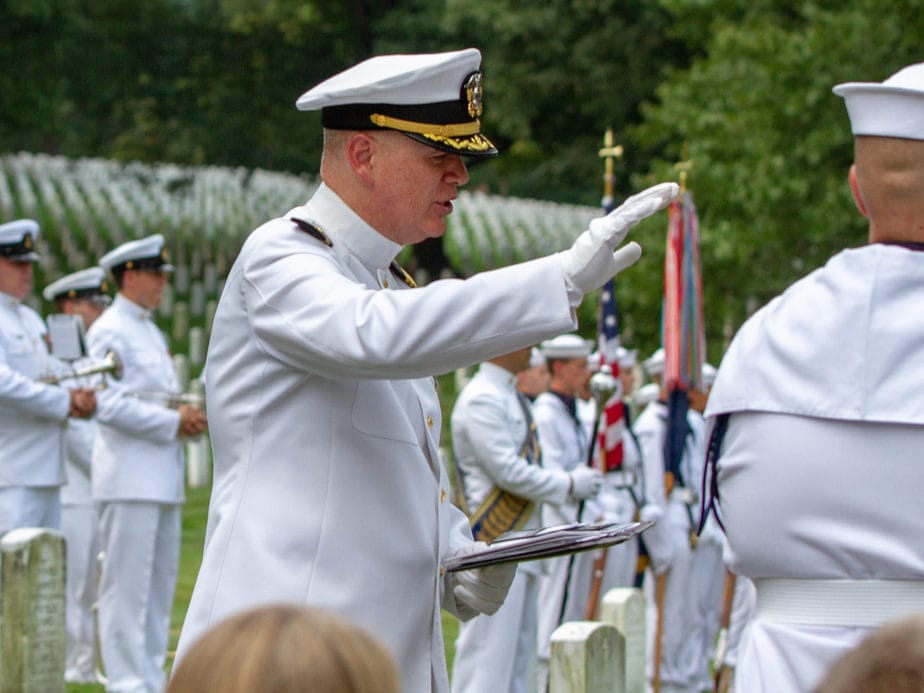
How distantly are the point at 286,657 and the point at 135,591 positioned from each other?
8.20 meters

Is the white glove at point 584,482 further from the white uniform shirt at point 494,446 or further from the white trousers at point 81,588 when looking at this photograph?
the white trousers at point 81,588

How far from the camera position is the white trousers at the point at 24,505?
967 cm

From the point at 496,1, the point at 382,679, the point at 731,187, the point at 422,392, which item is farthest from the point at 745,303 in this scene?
the point at 382,679

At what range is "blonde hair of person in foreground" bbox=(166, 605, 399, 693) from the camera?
208 cm

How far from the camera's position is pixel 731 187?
73.8ft

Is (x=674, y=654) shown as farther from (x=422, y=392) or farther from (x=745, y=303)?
(x=745, y=303)

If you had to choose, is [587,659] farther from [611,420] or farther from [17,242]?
[611,420]

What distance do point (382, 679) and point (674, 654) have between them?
37.5 feet

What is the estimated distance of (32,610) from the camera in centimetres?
794

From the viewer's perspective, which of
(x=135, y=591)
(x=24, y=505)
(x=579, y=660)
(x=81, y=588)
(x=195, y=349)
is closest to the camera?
(x=579, y=660)

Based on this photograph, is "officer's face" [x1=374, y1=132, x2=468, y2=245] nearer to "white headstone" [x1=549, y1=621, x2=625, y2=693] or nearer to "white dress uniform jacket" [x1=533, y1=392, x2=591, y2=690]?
"white headstone" [x1=549, y1=621, x2=625, y2=693]

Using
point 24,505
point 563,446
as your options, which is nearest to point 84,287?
point 24,505

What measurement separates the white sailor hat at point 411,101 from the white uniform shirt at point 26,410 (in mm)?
5590

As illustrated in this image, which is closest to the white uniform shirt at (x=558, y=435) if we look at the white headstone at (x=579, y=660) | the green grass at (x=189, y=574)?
the green grass at (x=189, y=574)
